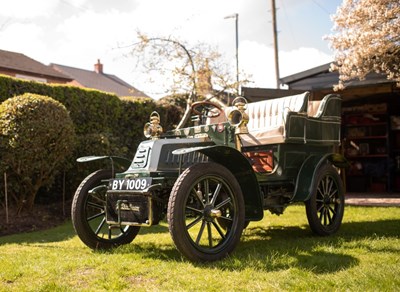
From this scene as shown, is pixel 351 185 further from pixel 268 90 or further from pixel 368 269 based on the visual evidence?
pixel 368 269

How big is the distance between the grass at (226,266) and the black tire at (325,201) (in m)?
0.15

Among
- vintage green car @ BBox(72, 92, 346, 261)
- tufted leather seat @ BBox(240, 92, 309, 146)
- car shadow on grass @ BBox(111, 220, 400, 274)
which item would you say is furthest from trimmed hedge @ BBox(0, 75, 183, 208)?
car shadow on grass @ BBox(111, 220, 400, 274)

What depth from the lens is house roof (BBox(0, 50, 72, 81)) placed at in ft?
66.1

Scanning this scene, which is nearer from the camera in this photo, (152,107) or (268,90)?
(268,90)

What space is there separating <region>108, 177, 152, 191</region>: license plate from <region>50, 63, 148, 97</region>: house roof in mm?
24545

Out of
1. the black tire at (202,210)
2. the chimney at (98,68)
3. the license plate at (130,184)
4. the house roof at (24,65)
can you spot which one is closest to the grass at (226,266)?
the black tire at (202,210)

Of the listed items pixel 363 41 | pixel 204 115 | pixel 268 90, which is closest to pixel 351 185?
pixel 268 90

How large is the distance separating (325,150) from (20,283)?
13.5 ft

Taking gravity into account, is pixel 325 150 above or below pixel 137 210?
above

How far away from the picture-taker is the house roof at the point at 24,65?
794 inches

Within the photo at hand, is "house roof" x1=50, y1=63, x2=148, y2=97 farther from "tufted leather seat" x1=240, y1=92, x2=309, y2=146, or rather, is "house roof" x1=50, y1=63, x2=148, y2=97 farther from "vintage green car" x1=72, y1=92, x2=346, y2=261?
"vintage green car" x1=72, y1=92, x2=346, y2=261

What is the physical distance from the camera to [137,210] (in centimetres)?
420

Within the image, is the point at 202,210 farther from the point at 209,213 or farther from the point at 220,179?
the point at 220,179

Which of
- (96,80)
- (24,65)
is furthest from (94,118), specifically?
(96,80)
